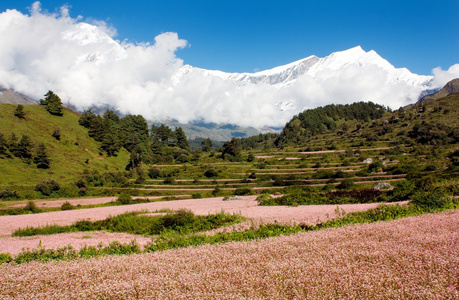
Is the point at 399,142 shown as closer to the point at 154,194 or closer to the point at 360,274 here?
the point at 154,194

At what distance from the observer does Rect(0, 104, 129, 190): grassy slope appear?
2869 inches

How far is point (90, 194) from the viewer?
2443 inches

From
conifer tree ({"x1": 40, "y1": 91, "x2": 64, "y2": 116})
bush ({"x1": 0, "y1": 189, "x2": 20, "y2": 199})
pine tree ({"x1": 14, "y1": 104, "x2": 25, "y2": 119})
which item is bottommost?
bush ({"x1": 0, "y1": 189, "x2": 20, "y2": 199})

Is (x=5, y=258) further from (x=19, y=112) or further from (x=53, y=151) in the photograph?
(x=19, y=112)

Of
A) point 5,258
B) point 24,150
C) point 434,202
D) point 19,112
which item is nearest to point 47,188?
point 24,150

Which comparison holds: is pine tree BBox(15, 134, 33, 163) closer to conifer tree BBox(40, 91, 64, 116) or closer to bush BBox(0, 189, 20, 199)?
bush BBox(0, 189, 20, 199)

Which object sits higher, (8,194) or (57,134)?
(57,134)

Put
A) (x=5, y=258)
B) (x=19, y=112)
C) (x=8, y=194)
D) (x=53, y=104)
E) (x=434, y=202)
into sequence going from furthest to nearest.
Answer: (x=53, y=104)
(x=19, y=112)
(x=8, y=194)
(x=434, y=202)
(x=5, y=258)

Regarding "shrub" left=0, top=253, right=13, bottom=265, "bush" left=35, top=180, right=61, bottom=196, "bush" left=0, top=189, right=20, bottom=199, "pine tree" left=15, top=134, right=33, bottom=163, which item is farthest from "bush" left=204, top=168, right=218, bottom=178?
"shrub" left=0, top=253, right=13, bottom=265

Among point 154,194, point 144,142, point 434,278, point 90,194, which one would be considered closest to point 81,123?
point 144,142

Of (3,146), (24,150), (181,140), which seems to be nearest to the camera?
(3,146)

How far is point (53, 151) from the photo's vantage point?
90.2m

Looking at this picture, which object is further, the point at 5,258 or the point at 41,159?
the point at 41,159

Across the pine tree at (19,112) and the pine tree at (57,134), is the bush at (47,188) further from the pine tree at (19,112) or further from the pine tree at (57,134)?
the pine tree at (19,112)
